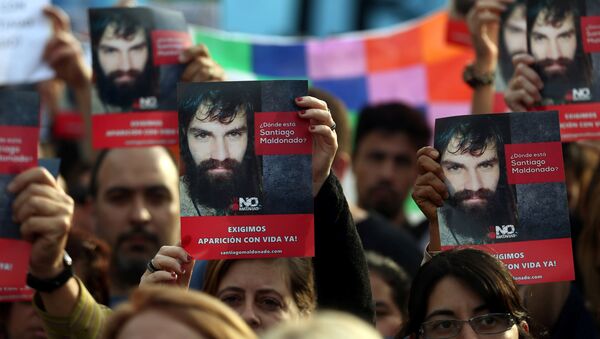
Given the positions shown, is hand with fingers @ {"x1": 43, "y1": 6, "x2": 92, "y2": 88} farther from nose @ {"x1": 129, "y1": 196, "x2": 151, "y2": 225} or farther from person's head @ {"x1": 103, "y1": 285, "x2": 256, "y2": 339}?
person's head @ {"x1": 103, "y1": 285, "x2": 256, "y2": 339}

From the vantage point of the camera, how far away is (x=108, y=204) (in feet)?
20.7

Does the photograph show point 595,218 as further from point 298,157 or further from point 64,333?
point 64,333

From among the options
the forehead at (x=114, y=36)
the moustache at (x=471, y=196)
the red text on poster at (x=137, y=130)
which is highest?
the forehead at (x=114, y=36)

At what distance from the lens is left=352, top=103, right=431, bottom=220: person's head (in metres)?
7.24

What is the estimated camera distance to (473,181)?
4.11 meters

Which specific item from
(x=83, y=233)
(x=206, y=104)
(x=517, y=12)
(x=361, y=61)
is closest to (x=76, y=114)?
(x=361, y=61)

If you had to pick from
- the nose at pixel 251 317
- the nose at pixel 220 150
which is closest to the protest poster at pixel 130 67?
the nose at pixel 220 150

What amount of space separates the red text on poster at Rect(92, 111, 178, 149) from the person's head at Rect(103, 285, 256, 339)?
6.79 ft

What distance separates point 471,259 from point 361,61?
415cm

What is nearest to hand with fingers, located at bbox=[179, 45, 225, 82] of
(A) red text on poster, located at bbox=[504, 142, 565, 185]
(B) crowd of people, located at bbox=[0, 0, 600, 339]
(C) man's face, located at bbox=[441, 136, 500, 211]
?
(B) crowd of people, located at bbox=[0, 0, 600, 339]

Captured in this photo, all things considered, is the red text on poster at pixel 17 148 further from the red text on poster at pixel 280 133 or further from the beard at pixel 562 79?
the beard at pixel 562 79

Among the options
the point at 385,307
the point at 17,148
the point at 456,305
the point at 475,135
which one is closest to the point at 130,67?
the point at 17,148

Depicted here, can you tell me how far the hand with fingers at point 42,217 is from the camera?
450cm

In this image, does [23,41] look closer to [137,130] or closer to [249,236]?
[137,130]
